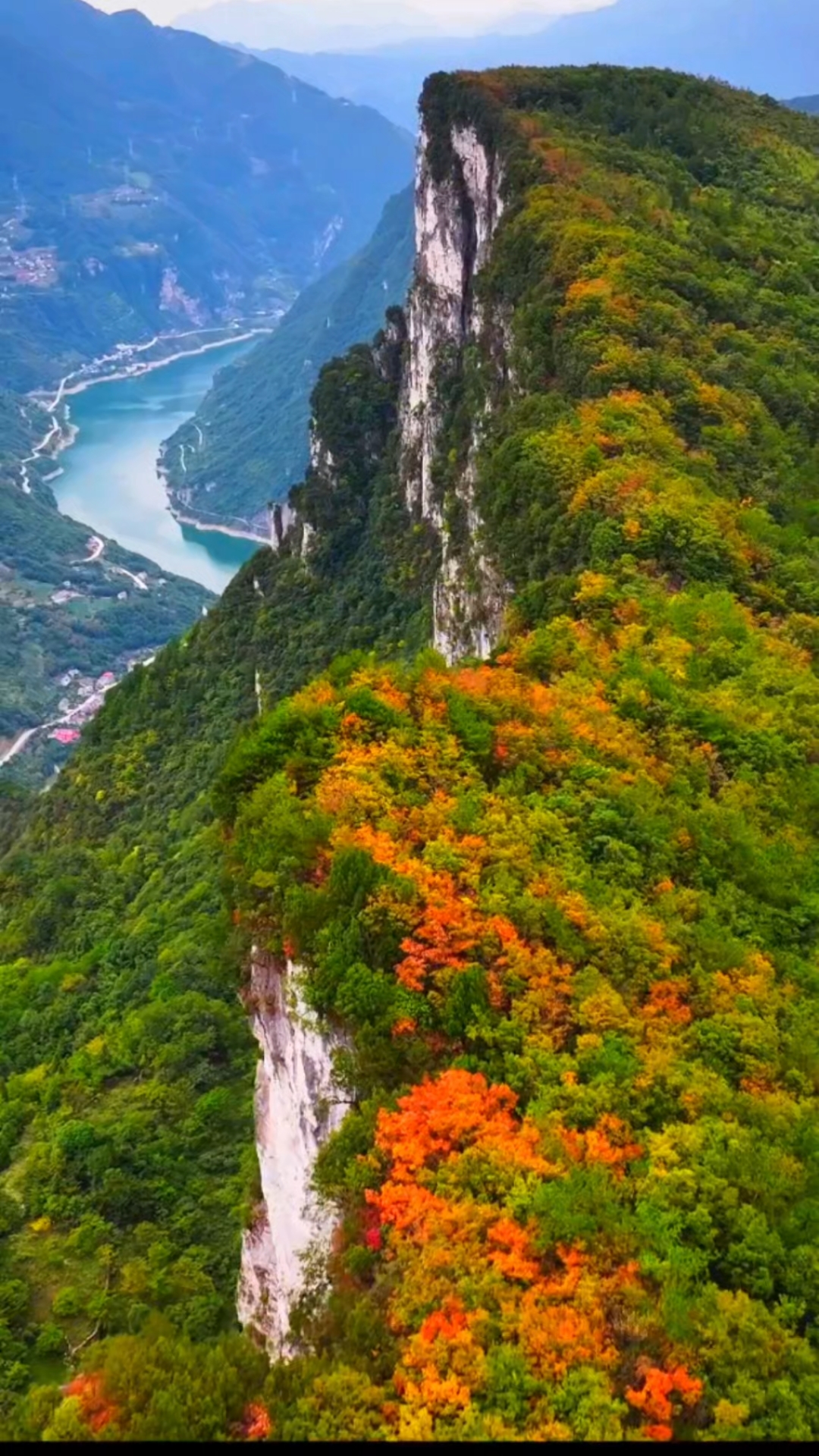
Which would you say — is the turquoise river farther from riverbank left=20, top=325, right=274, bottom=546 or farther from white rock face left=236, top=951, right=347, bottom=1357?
white rock face left=236, top=951, right=347, bottom=1357

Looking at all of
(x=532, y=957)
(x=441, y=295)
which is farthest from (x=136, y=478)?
(x=532, y=957)

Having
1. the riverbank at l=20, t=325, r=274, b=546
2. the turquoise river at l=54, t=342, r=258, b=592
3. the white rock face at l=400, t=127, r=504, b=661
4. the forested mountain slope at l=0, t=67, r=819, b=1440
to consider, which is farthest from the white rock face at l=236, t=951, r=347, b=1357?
the riverbank at l=20, t=325, r=274, b=546

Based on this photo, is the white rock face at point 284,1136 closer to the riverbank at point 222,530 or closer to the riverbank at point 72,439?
the riverbank at point 72,439

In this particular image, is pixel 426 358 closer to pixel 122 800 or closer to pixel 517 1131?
pixel 122 800

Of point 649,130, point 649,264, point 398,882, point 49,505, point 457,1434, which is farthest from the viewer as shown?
point 49,505

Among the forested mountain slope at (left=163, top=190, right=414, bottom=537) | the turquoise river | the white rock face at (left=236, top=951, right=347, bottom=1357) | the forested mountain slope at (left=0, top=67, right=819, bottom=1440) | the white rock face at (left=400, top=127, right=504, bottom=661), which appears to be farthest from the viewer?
the forested mountain slope at (left=163, top=190, right=414, bottom=537)

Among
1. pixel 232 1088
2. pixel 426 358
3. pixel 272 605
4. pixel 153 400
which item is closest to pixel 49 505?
pixel 153 400
